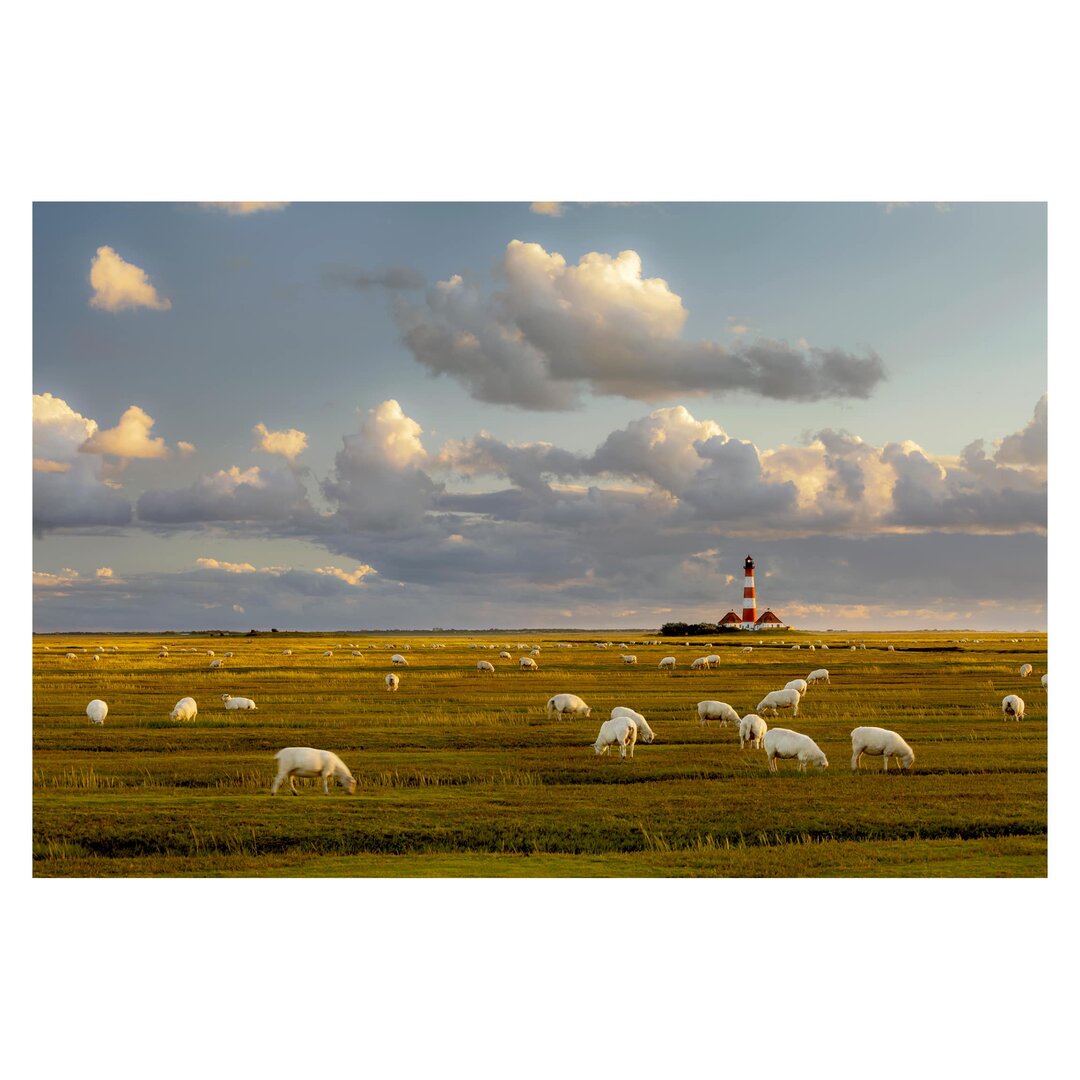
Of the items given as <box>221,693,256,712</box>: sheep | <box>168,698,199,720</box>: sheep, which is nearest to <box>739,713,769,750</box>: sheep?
<box>221,693,256,712</box>: sheep

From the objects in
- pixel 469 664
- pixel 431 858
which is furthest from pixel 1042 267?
pixel 469 664

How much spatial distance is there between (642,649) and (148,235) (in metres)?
69.6

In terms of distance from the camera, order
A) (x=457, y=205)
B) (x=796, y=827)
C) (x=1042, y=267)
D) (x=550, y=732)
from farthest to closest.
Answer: (x=550, y=732)
(x=457, y=205)
(x=1042, y=267)
(x=796, y=827)

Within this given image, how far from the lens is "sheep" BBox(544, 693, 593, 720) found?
115 feet

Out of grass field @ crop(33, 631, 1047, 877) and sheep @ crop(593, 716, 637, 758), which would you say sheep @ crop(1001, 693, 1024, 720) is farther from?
sheep @ crop(593, 716, 637, 758)

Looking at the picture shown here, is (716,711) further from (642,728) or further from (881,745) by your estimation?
(881,745)

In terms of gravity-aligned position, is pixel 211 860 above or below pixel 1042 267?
below

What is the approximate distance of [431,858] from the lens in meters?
16.9

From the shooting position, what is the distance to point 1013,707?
1308 inches

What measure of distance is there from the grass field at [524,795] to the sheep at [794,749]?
323 mm

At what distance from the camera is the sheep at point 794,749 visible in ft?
76.9

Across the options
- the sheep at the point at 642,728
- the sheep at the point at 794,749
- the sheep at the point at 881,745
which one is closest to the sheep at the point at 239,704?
the sheep at the point at 642,728

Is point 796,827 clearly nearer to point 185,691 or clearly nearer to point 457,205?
point 457,205
